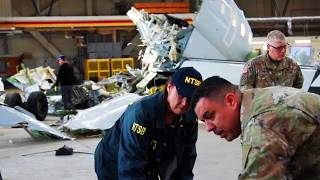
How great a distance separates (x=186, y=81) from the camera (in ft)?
6.95

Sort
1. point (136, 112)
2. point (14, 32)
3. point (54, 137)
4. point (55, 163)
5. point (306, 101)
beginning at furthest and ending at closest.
→ point (14, 32) < point (54, 137) < point (55, 163) < point (136, 112) < point (306, 101)

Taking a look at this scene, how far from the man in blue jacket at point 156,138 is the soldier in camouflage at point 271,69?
1.73 meters

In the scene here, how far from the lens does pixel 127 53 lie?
Answer: 899 inches

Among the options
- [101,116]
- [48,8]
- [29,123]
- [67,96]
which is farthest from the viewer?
[48,8]

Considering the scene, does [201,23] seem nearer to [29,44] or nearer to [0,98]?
[0,98]

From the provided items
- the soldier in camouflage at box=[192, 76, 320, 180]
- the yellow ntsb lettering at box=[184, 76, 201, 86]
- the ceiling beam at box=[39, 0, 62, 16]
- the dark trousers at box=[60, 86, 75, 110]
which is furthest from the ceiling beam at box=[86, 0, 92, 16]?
the soldier in camouflage at box=[192, 76, 320, 180]

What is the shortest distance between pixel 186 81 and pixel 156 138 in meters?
0.35

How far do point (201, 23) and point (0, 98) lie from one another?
5.76m

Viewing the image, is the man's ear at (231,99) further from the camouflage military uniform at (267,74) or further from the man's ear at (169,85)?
the camouflage military uniform at (267,74)

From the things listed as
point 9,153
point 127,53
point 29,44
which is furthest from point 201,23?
point 29,44

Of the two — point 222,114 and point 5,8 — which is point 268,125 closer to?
point 222,114

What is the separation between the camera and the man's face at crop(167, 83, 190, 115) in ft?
7.11

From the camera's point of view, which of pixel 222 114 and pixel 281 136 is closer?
pixel 281 136

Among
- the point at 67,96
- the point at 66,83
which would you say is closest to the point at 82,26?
the point at 66,83
